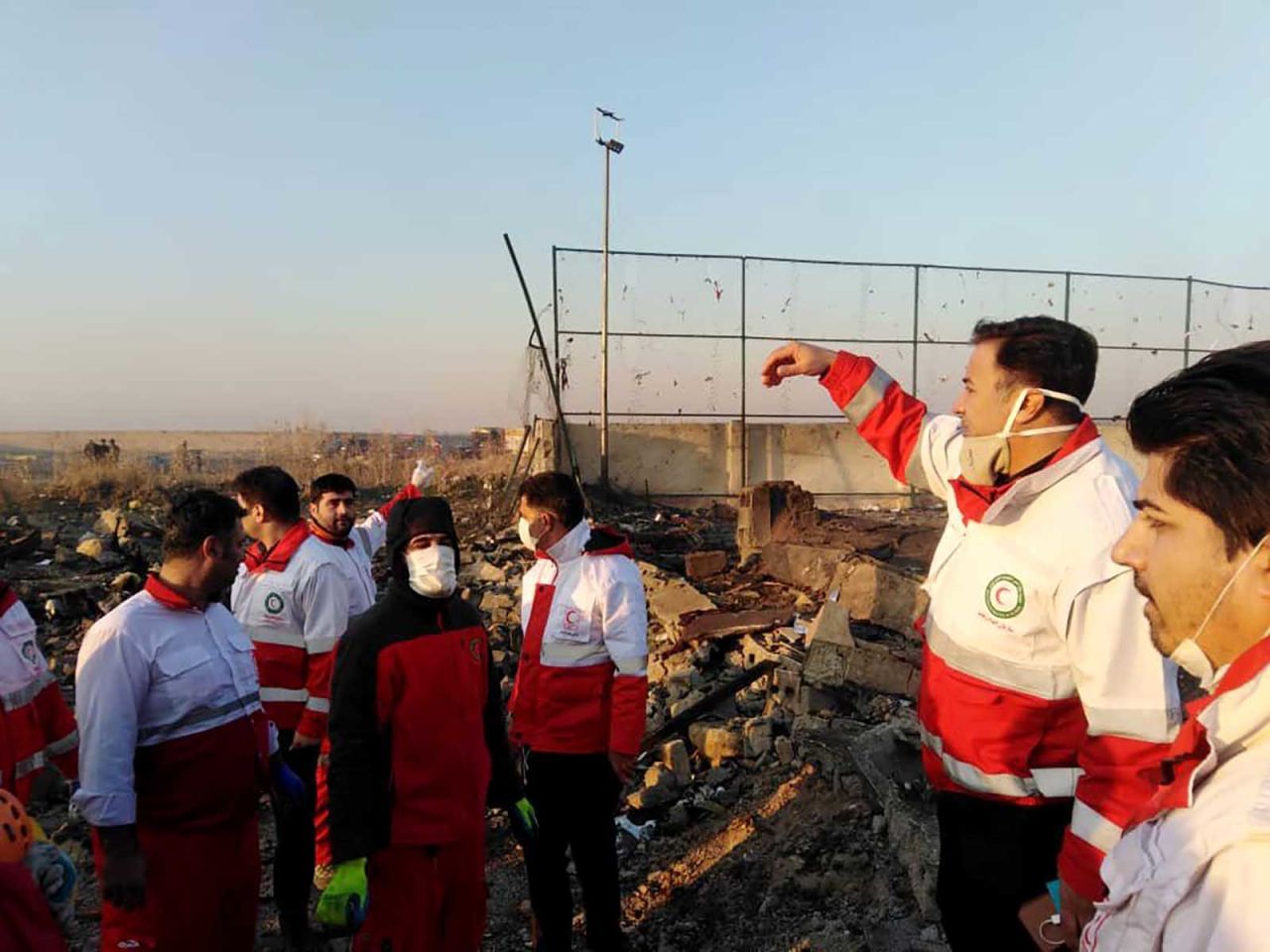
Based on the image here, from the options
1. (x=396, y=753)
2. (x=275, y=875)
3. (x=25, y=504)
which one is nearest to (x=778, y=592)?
(x=275, y=875)

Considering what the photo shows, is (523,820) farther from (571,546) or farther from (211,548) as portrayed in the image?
(211,548)

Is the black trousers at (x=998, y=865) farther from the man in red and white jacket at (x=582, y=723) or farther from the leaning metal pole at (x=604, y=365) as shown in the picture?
the leaning metal pole at (x=604, y=365)

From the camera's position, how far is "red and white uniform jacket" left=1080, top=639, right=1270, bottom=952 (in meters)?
0.87

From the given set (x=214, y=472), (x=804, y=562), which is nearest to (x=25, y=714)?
(x=804, y=562)

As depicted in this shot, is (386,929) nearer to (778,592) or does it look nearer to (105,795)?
(105,795)

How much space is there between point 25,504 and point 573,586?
2154 centimetres

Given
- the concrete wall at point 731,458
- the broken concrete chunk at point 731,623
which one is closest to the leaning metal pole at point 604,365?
the concrete wall at point 731,458

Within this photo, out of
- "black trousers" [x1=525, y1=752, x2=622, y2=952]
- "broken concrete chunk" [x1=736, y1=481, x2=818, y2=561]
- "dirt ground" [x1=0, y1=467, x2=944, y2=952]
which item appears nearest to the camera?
"black trousers" [x1=525, y1=752, x2=622, y2=952]

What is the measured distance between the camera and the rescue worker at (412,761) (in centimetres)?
260

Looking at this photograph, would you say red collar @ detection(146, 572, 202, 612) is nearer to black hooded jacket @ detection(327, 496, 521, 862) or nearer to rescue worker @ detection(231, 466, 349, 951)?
black hooded jacket @ detection(327, 496, 521, 862)

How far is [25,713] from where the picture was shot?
2979 millimetres

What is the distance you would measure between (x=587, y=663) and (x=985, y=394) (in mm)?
2074

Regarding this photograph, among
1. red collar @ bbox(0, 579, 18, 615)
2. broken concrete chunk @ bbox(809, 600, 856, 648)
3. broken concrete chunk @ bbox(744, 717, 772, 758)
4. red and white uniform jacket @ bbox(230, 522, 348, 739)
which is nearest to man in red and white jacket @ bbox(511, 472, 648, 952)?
red and white uniform jacket @ bbox(230, 522, 348, 739)

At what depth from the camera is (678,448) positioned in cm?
1670
